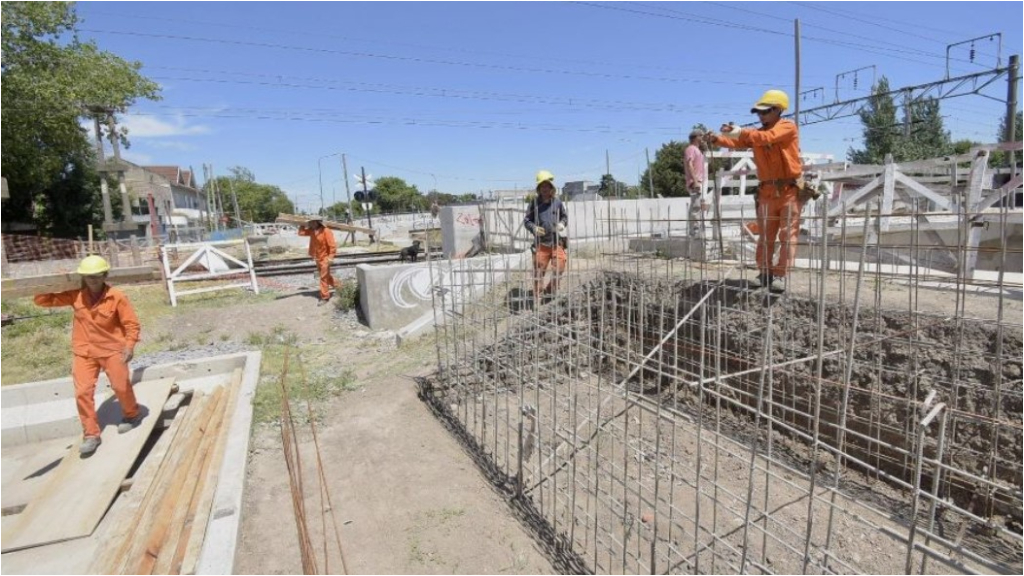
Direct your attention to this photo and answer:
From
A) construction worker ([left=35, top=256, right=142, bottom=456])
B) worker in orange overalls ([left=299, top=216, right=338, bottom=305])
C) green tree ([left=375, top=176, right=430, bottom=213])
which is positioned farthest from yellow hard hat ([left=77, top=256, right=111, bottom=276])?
green tree ([left=375, top=176, right=430, bottom=213])

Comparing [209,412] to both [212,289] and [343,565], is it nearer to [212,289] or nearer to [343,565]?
[343,565]

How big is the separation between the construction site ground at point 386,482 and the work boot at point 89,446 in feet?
4.04

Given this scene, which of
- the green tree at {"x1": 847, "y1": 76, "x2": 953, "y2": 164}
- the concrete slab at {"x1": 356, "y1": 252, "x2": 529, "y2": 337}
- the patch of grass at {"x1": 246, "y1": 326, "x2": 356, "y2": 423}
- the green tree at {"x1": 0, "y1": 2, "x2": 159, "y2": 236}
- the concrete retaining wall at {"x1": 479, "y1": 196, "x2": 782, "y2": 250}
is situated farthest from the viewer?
the green tree at {"x1": 847, "y1": 76, "x2": 953, "y2": 164}

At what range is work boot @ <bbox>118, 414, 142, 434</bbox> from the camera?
4836 millimetres

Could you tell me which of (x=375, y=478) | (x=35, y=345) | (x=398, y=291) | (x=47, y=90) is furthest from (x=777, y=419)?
(x=47, y=90)

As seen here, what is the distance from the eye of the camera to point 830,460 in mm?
5164

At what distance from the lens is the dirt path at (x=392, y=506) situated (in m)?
3.20

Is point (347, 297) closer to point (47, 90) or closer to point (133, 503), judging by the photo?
point (133, 503)

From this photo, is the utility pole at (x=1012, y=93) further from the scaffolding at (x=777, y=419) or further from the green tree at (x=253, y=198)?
the green tree at (x=253, y=198)

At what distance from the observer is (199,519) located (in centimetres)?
342

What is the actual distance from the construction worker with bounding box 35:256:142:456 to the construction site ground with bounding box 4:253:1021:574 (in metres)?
1.23

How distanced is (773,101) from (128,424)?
250 inches

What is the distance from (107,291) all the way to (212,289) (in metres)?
5.19

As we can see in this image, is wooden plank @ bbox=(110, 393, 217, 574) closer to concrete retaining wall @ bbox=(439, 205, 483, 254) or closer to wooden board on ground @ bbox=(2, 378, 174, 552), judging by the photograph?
wooden board on ground @ bbox=(2, 378, 174, 552)
